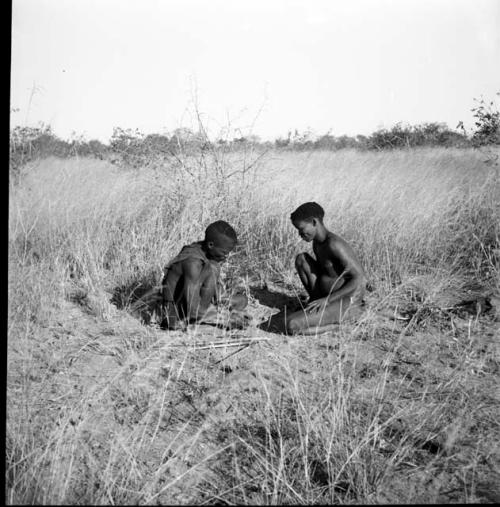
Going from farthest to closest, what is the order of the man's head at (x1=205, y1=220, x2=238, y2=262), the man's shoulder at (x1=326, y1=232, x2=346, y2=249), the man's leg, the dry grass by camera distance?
the man's shoulder at (x1=326, y1=232, x2=346, y2=249) → the man's head at (x1=205, y1=220, x2=238, y2=262) → the man's leg → the dry grass

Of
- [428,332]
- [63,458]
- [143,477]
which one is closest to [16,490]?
[63,458]

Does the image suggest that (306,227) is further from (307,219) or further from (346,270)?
(346,270)

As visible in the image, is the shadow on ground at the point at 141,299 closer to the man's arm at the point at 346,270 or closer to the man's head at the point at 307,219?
the man's head at the point at 307,219

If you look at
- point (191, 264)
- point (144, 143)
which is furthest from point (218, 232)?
point (144, 143)

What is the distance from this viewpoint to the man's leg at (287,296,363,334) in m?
4.18

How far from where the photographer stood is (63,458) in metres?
2.46

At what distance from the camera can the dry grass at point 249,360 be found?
245 cm

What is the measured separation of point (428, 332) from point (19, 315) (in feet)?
10.2

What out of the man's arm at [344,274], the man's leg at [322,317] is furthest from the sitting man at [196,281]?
the man's arm at [344,274]

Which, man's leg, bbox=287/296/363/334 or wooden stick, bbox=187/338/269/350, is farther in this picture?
man's leg, bbox=287/296/363/334

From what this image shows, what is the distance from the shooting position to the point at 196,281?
4.25m

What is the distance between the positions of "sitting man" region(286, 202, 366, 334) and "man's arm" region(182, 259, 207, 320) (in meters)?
0.74

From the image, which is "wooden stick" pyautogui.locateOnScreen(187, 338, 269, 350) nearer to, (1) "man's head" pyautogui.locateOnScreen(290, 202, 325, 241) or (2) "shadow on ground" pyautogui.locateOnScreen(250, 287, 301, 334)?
(2) "shadow on ground" pyautogui.locateOnScreen(250, 287, 301, 334)

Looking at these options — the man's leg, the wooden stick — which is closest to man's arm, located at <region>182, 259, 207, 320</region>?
the wooden stick
